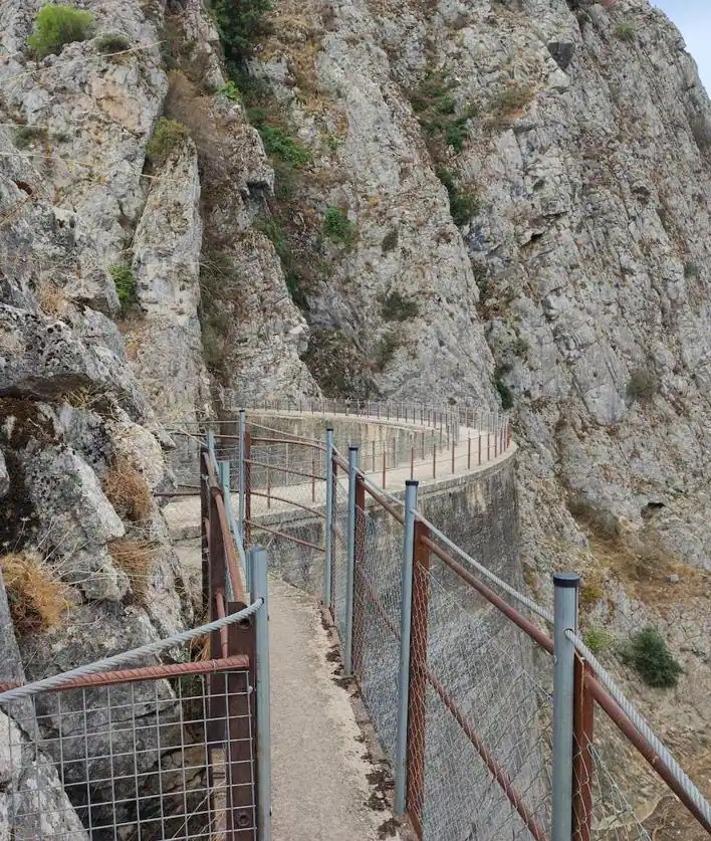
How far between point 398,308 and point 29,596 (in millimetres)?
27679

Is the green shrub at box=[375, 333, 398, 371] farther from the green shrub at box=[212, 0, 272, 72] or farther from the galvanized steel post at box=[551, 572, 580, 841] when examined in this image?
the galvanized steel post at box=[551, 572, 580, 841]

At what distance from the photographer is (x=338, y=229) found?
3130 centimetres

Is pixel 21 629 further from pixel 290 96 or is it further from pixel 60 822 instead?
pixel 290 96

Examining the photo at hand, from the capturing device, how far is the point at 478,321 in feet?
104

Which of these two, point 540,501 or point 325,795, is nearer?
point 325,795

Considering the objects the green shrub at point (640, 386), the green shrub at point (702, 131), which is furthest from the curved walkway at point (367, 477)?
the green shrub at point (702, 131)

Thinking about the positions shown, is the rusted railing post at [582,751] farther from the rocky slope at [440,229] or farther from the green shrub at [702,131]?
the green shrub at [702,131]

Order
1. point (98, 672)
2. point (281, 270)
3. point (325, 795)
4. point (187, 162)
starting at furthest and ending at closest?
point (281, 270)
point (187, 162)
point (325, 795)
point (98, 672)

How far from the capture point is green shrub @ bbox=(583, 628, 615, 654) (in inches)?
929

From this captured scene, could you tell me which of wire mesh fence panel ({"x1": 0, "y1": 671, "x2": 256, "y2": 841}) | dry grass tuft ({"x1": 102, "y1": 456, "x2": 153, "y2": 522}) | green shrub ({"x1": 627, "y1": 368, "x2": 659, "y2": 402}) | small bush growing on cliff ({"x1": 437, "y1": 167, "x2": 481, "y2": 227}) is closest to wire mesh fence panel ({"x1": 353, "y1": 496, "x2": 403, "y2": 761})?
dry grass tuft ({"x1": 102, "y1": 456, "x2": 153, "y2": 522})

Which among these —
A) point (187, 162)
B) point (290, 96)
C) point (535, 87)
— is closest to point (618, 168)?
point (535, 87)

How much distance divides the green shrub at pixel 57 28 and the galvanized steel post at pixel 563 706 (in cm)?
2829

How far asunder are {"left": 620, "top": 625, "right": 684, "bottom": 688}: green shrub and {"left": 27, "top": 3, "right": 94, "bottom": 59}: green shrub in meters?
28.3

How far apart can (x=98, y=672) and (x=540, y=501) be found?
27.9 m
